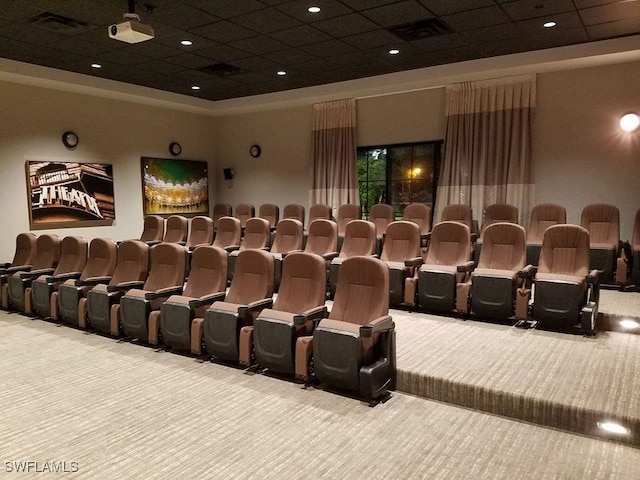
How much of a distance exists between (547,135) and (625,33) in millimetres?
1663

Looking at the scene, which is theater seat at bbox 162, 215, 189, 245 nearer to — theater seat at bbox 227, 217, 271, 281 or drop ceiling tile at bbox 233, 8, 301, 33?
theater seat at bbox 227, 217, 271, 281

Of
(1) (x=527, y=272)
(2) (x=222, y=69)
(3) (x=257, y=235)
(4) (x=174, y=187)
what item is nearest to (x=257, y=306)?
(1) (x=527, y=272)

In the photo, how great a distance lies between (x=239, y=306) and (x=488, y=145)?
5.49m

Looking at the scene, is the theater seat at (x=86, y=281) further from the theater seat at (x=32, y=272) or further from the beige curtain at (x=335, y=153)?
the beige curtain at (x=335, y=153)

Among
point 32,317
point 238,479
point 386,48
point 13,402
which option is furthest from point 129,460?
point 386,48

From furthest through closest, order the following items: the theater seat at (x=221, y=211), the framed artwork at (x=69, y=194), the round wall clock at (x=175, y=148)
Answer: the theater seat at (x=221, y=211), the round wall clock at (x=175, y=148), the framed artwork at (x=69, y=194)

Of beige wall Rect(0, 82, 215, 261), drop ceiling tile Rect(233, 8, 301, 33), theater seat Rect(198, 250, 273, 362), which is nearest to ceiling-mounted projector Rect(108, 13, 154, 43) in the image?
drop ceiling tile Rect(233, 8, 301, 33)

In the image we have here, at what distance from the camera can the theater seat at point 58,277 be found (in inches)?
221

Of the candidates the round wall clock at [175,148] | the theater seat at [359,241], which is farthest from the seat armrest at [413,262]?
the round wall clock at [175,148]

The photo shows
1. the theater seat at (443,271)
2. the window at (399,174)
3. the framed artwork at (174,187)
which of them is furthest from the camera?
the framed artwork at (174,187)

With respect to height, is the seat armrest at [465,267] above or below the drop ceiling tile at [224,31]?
below

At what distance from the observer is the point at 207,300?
4.43m

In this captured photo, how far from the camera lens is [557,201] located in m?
7.43

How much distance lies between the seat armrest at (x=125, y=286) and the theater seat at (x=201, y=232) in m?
2.55
